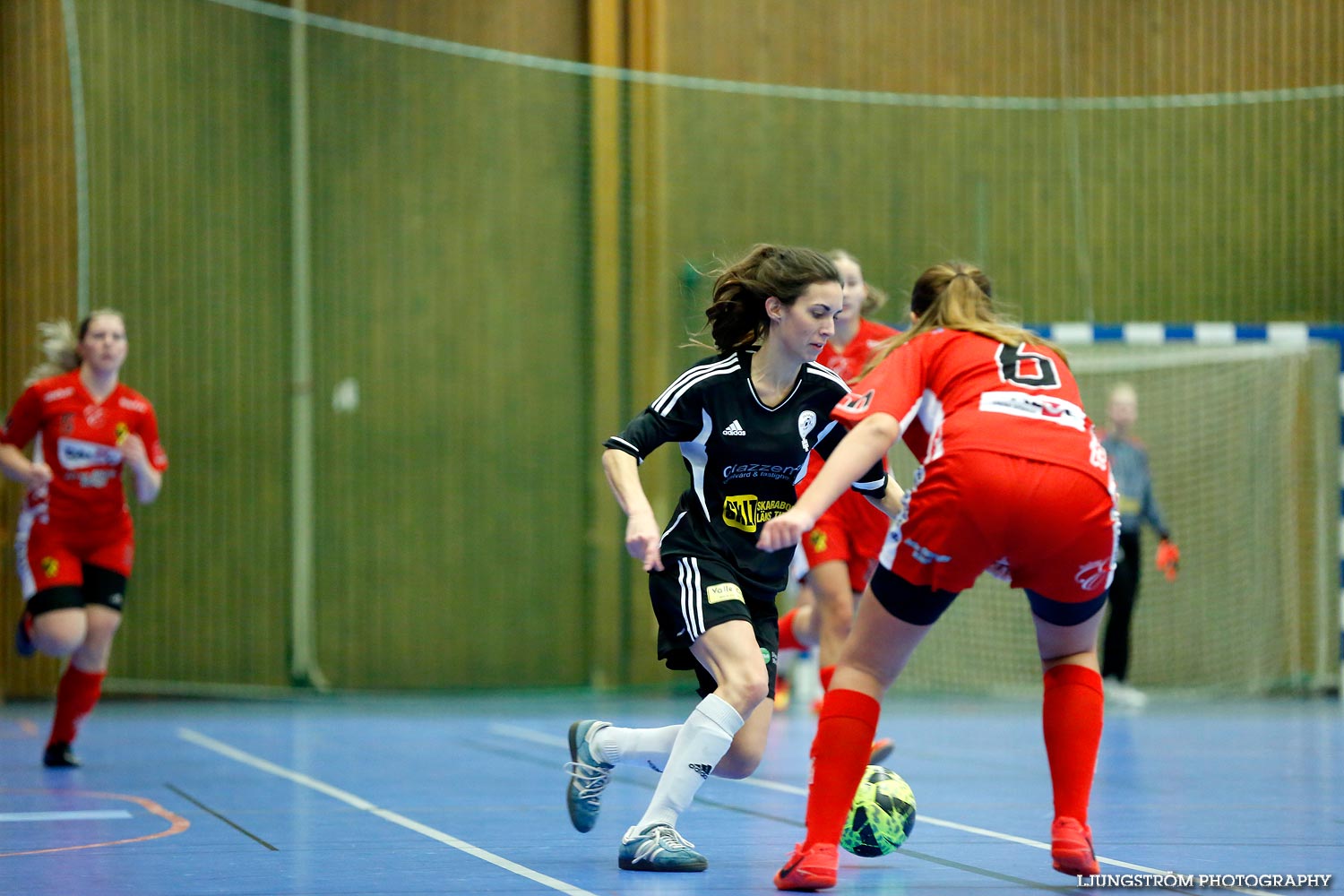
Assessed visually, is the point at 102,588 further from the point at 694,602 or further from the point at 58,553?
the point at 694,602

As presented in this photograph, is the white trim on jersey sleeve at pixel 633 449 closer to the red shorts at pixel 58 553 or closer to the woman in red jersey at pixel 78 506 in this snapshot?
the woman in red jersey at pixel 78 506

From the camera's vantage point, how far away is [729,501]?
4.16m

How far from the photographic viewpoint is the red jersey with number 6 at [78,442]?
21.9 feet

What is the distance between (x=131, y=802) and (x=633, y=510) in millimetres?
2591

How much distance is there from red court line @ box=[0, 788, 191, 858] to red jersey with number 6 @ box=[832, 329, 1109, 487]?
2.38 meters

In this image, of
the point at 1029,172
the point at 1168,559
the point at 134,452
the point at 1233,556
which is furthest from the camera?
the point at 1029,172

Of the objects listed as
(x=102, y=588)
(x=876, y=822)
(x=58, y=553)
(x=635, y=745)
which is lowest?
(x=876, y=822)

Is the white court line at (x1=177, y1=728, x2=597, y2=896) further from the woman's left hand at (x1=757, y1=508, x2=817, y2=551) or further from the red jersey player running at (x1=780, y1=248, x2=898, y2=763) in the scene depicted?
the red jersey player running at (x1=780, y1=248, x2=898, y2=763)

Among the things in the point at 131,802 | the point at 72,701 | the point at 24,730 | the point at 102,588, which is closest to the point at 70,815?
the point at 131,802

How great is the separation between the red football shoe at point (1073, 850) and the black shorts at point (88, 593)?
4451 mm

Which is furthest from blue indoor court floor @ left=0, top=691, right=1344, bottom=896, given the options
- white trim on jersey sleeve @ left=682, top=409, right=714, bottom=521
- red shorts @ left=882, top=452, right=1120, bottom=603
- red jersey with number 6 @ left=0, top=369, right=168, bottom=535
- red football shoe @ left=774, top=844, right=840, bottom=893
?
red jersey with number 6 @ left=0, top=369, right=168, bottom=535

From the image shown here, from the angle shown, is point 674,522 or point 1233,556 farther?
point 1233,556

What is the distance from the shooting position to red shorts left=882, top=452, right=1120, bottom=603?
3412mm

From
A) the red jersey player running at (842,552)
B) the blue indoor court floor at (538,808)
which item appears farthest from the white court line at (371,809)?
the red jersey player running at (842,552)
